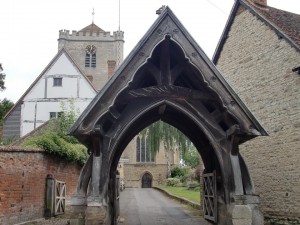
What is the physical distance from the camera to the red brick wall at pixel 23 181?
11.1m

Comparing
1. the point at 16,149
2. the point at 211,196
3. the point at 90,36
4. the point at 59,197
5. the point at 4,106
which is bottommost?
the point at 59,197

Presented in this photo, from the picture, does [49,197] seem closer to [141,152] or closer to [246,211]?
[246,211]

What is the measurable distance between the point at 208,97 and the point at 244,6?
974 centimetres

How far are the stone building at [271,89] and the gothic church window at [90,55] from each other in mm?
34460

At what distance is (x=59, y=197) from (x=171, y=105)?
32.2ft

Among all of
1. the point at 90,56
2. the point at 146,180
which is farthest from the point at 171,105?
the point at 146,180

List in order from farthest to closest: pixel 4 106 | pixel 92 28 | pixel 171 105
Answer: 1. pixel 92 28
2. pixel 4 106
3. pixel 171 105

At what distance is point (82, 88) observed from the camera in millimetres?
28125

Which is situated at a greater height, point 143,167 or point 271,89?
point 271,89

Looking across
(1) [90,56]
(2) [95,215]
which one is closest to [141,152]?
(1) [90,56]

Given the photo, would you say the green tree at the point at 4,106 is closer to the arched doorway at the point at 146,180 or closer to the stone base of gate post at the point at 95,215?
the arched doorway at the point at 146,180

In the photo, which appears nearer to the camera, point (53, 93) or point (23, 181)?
point (23, 181)

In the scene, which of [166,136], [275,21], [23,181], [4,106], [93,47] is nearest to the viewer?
[23,181]

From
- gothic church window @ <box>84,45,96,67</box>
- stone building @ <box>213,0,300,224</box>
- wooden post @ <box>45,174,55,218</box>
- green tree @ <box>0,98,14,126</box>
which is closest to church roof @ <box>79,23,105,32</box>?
gothic church window @ <box>84,45,96,67</box>
